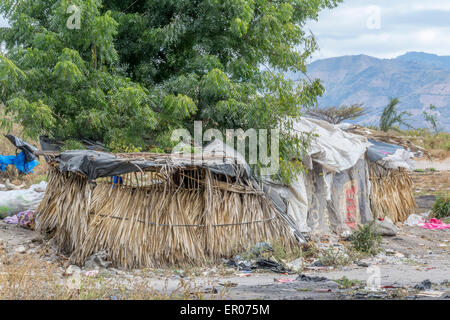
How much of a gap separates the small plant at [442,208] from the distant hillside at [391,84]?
89575 mm

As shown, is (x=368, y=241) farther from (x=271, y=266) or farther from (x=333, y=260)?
(x=271, y=266)

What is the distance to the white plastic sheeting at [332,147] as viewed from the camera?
30.3 feet

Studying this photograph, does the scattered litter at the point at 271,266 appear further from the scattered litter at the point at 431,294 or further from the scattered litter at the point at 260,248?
the scattered litter at the point at 431,294

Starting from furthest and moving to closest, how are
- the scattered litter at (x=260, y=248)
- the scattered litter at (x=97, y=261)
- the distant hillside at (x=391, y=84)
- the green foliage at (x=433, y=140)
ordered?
the distant hillside at (x=391, y=84), the green foliage at (x=433, y=140), the scattered litter at (x=260, y=248), the scattered litter at (x=97, y=261)

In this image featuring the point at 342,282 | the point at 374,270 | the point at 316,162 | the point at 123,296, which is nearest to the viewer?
the point at 123,296

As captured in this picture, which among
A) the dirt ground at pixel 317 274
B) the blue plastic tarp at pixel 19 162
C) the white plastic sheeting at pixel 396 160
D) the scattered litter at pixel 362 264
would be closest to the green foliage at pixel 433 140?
the white plastic sheeting at pixel 396 160

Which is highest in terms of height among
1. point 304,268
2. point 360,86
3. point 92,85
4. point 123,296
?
point 360,86

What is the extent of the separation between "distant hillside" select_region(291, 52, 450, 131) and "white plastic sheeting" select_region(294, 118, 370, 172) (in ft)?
301

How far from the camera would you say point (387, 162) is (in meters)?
11.4

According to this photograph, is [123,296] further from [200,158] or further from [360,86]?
[360,86]

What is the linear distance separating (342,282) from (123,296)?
2267 millimetres

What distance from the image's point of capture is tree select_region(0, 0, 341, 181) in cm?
788

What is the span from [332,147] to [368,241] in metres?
2.38
